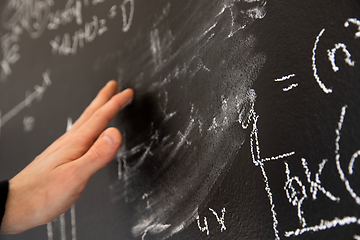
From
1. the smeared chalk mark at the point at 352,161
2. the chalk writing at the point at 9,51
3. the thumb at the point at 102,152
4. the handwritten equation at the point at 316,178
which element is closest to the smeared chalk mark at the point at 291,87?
the handwritten equation at the point at 316,178

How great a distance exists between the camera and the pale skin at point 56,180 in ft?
1.44

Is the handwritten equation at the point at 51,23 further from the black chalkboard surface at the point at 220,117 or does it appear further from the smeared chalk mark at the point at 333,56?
the smeared chalk mark at the point at 333,56

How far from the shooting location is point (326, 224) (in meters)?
0.30

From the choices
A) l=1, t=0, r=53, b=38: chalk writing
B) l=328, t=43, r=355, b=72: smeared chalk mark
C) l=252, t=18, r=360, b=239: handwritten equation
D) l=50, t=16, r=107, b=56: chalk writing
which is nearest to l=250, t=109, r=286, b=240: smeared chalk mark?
l=252, t=18, r=360, b=239: handwritten equation

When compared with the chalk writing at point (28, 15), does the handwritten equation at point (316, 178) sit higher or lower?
lower

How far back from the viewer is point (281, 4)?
366mm

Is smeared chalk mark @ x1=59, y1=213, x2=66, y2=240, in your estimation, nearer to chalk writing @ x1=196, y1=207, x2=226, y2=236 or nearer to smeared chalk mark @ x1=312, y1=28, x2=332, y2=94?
chalk writing @ x1=196, y1=207, x2=226, y2=236

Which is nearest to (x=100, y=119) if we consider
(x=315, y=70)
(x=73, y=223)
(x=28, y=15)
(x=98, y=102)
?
(x=98, y=102)

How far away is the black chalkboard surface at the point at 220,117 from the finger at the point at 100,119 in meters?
0.03

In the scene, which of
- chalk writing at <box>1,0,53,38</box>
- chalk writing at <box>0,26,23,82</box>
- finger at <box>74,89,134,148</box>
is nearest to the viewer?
finger at <box>74,89,134,148</box>

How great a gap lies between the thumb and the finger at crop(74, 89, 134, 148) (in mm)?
74

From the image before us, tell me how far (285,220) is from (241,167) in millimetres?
87

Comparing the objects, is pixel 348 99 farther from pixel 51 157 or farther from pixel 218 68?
pixel 51 157

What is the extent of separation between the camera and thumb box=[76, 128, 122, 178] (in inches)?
17.1
